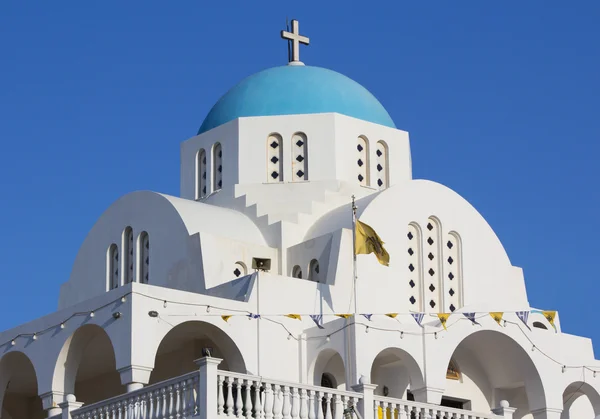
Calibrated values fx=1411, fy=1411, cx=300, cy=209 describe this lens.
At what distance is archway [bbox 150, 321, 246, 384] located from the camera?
2523cm

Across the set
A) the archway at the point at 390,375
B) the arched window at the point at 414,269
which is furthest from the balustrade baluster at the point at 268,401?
the arched window at the point at 414,269

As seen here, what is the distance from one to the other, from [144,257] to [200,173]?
11.7ft

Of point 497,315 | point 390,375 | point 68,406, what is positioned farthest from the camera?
point 390,375

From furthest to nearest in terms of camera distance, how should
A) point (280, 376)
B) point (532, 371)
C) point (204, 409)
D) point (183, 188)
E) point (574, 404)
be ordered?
point (183, 188) < point (574, 404) < point (532, 371) < point (280, 376) < point (204, 409)

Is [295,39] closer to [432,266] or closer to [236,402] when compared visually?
[432,266]

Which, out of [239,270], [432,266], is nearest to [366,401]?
[239,270]

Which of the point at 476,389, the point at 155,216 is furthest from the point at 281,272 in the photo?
the point at 476,389

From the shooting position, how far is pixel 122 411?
75.7ft

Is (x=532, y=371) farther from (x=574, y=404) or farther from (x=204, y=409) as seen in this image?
(x=204, y=409)

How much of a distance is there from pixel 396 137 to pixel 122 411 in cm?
1098

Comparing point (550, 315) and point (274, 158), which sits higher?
point (274, 158)

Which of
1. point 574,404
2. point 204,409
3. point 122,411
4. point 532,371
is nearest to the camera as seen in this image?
point 204,409

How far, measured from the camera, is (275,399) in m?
22.4

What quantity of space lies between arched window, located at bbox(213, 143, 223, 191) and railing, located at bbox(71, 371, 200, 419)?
8.62 metres
